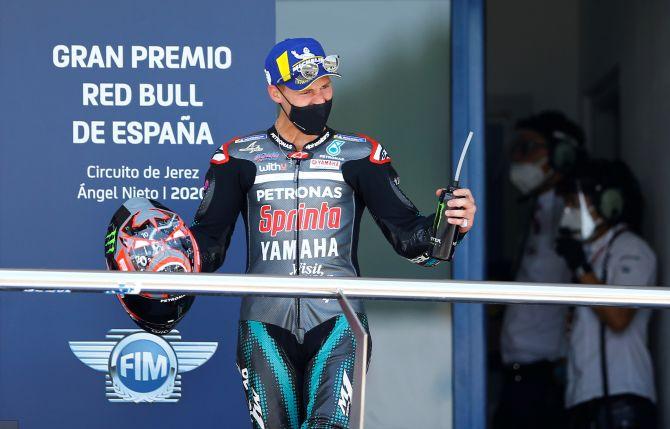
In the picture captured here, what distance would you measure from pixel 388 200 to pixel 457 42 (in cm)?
158

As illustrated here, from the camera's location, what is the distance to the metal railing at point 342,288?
2.53 meters

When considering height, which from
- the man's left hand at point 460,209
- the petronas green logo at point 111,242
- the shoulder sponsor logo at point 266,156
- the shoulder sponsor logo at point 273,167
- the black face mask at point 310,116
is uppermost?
the black face mask at point 310,116

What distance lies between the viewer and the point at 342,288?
2566 mm

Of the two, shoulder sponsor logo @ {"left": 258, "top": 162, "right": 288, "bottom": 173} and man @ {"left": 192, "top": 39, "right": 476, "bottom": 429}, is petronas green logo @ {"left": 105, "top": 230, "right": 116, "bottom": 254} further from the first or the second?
shoulder sponsor logo @ {"left": 258, "top": 162, "right": 288, "bottom": 173}

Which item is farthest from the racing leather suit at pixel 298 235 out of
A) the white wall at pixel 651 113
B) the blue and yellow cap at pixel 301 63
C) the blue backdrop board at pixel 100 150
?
the white wall at pixel 651 113

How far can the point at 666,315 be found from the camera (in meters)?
5.71

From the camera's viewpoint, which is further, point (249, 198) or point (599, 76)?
point (599, 76)

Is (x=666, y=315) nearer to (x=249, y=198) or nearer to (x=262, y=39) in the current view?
(x=262, y=39)

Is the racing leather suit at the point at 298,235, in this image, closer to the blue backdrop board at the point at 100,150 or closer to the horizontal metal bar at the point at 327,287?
the horizontal metal bar at the point at 327,287

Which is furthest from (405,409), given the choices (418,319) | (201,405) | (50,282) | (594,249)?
(50,282)

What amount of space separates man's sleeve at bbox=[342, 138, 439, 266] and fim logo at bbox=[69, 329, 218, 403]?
4.71 ft

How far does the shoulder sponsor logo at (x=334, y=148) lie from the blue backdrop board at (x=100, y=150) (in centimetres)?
126

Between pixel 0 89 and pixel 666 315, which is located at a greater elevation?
pixel 0 89

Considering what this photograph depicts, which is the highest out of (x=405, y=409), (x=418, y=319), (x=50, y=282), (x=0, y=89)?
(x=0, y=89)
